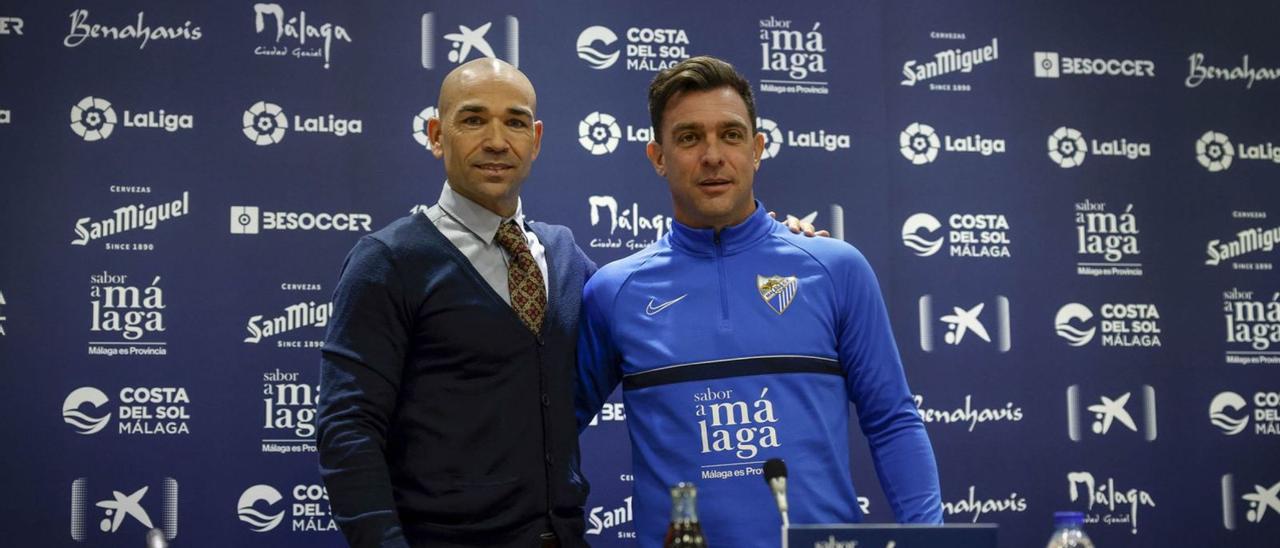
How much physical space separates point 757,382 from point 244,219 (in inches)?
85.4

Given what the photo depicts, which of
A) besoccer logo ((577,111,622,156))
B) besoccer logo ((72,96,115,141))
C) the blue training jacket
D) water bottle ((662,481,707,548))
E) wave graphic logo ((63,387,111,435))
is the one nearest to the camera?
water bottle ((662,481,707,548))

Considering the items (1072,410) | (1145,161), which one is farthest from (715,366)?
(1145,161)

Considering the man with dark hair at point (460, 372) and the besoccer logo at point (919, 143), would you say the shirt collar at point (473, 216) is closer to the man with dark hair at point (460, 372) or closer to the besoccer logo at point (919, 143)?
the man with dark hair at point (460, 372)

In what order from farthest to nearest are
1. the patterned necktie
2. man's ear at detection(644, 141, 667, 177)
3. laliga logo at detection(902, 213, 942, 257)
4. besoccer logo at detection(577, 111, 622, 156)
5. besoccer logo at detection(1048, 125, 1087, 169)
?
besoccer logo at detection(1048, 125, 1087, 169), laliga logo at detection(902, 213, 942, 257), besoccer logo at detection(577, 111, 622, 156), man's ear at detection(644, 141, 667, 177), the patterned necktie

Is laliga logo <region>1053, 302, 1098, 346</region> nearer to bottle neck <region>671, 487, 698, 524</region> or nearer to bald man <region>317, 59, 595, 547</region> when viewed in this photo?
bald man <region>317, 59, 595, 547</region>

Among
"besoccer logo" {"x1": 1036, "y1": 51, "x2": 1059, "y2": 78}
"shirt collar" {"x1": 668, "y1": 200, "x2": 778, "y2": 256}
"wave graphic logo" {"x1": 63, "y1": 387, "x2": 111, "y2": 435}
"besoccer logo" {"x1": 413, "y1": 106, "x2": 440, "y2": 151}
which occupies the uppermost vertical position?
"besoccer logo" {"x1": 1036, "y1": 51, "x2": 1059, "y2": 78}

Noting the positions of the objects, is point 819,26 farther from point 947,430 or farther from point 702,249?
point 702,249

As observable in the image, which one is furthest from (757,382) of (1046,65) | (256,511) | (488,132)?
(1046,65)

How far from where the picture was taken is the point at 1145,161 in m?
4.18

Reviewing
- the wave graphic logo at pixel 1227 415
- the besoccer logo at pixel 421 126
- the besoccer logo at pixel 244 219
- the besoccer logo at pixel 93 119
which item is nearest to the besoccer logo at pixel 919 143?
the wave graphic logo at pixel 1227 415

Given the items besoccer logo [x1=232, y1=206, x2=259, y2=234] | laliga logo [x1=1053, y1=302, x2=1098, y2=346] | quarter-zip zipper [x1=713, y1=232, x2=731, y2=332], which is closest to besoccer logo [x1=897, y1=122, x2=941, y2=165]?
laliga logo [x1=1053, y1=302, x2=1098, y2=346]

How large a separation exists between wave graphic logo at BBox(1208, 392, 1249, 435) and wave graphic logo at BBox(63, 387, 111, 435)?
3668 mm

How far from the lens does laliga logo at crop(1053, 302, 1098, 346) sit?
4.03 m

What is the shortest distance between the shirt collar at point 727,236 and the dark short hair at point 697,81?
17 centimetres
